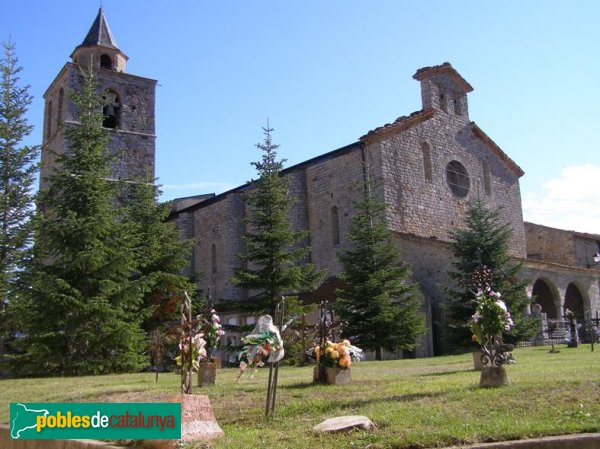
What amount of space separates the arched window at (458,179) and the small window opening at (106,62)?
2314 centimetres

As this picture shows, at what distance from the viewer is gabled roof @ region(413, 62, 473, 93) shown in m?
31.0

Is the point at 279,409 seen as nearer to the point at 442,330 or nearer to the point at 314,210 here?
the point at 442,330

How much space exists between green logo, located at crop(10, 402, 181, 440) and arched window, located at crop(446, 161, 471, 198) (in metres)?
26.4

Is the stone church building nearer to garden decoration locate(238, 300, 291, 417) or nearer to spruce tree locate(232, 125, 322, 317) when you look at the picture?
spruce tree locate(232, 125, 322, 317)

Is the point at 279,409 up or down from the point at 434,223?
down

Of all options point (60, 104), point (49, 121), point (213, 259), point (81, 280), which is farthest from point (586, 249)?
point (49, 121)

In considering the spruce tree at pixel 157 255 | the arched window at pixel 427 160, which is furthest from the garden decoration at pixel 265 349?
the arched window at pixel 427 160

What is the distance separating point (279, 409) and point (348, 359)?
262cm

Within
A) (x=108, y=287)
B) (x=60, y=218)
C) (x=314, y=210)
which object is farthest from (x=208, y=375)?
(x=314, y=210)

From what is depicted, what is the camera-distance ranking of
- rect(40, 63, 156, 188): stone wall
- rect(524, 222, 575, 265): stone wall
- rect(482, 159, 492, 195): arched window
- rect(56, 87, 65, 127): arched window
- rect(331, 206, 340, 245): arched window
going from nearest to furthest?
rect(331, 206, 340, 245): arched window, rect(482, 159, 492, 195): arched window, rect(524, 222, 575, 265): stone wall, rect(56, 87, 65, 127): arched window, rect(40, 63, 156, 188): stone wall

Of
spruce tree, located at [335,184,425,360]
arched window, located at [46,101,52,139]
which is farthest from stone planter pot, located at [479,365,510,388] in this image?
arched window, located at [46,101,52,139]

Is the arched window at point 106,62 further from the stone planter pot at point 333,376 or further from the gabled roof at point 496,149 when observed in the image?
the stone planter pot at point 333,376

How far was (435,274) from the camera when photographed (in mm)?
26172

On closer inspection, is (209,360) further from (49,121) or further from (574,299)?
(49,121)
